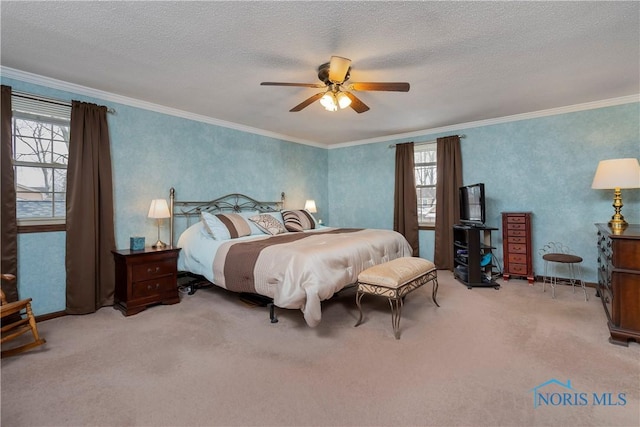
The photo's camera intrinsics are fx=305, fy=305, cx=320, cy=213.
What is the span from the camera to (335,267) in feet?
9.59

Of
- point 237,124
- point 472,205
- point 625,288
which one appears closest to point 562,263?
point 472,205

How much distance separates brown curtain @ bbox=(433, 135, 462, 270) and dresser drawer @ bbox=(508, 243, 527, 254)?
2.87 ft

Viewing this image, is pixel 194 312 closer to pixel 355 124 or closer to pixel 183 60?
pixel 183 60

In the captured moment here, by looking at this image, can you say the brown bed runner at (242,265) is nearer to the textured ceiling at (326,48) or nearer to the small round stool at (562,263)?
the textured ceiling at (326,48)

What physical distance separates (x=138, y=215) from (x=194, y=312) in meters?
1.51

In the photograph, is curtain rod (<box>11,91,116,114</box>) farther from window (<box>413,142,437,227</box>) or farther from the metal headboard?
window (<box>413,142,437,227</box>)

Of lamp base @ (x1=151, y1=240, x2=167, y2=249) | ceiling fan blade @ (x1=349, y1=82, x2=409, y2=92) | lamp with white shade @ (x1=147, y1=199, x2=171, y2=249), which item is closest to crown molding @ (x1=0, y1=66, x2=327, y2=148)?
lamp with white shade @ (x1=147, y1=199, x2=171, y2=249)

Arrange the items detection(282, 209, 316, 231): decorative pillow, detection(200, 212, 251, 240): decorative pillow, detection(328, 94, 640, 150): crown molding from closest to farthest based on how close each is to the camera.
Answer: detection(200, 212, 251, 240): decorative pillow
detection(328, 94, 640, 150): crown molding
detection(282, 209, 316, 231): decorative pillow

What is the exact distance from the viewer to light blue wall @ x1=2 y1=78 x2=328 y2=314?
125 inches

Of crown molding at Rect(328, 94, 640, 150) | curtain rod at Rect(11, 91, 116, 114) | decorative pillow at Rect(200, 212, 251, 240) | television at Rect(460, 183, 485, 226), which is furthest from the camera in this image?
television at Rect(460, 183, 485, 226)

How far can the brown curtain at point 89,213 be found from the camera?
3262 mm

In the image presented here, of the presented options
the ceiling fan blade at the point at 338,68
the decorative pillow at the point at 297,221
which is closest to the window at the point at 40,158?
the decorative pillow at the point at 297,221

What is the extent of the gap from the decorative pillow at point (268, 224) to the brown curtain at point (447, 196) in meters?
2.71

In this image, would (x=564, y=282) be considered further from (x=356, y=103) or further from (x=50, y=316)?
(x=50, y=316)
